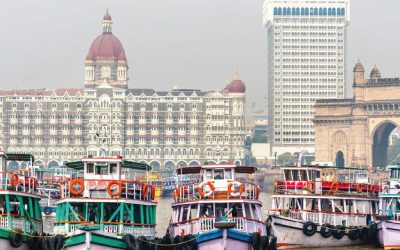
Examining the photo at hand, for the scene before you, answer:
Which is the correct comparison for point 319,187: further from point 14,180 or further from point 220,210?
point 14,180

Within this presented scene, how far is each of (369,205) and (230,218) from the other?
17.1m

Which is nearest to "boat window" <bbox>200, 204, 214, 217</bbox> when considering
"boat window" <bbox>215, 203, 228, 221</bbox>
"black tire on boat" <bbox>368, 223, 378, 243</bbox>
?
"boat window" <bbox>215, 203, 228, 221</bbox>

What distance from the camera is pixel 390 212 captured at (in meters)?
65.8

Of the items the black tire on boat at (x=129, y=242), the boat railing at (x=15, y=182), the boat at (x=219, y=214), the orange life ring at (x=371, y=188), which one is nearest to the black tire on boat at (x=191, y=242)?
the boat at (x=219, y=214)

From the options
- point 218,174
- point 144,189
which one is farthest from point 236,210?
point 144,189

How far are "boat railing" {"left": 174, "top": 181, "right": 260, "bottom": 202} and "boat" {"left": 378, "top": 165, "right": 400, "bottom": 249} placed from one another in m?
8.46

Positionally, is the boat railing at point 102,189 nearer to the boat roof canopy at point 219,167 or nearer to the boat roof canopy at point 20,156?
the boat roof canopy at point 20,156

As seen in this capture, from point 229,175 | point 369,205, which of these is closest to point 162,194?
point 369,205

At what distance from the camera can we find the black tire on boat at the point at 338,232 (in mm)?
65125

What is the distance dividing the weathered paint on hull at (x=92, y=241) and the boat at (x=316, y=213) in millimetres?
13845

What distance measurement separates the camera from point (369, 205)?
229 ft

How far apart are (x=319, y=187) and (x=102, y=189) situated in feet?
55.6

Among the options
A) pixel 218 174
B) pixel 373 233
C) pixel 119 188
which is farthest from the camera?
pixel 373 233

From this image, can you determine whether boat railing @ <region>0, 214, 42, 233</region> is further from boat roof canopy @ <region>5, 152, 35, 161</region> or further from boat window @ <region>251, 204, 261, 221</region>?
boat window @ <region>251, 204, 261, 221</region>
